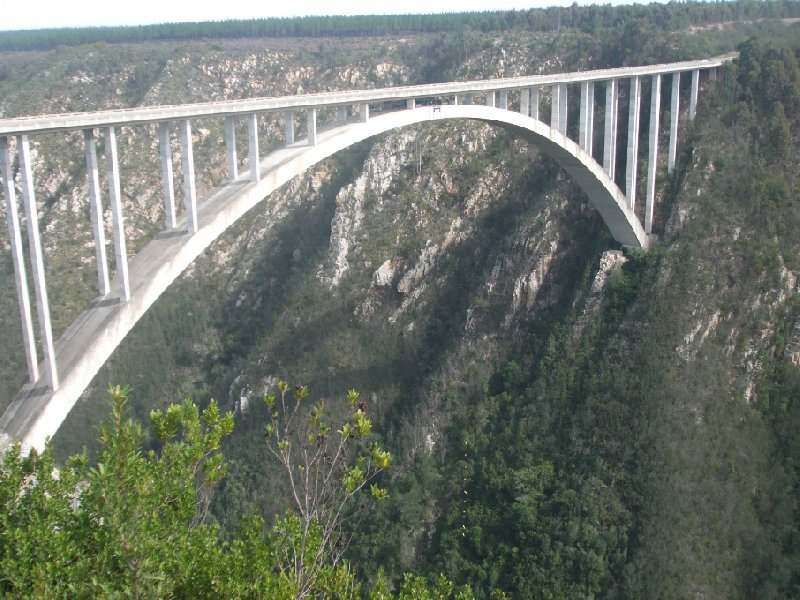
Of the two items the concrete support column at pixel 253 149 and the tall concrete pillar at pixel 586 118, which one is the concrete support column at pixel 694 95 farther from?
the concrete support column at pixel 253 149

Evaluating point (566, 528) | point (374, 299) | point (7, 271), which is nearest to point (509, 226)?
point (374, 299)

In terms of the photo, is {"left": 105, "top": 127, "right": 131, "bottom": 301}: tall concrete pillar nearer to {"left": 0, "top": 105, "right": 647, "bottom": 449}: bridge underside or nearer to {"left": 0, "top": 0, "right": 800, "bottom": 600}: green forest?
{"left": 0, "top": 105, "right": 647, "bottom": 449}: bridge underside

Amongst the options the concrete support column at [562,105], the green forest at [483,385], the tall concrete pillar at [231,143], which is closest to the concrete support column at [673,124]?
the green forest at [483,385]

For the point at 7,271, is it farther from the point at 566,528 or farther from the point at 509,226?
the point at 566,528

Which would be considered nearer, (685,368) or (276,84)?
(685,368)

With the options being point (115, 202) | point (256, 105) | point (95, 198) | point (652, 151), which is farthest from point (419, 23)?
point (95, 198)
